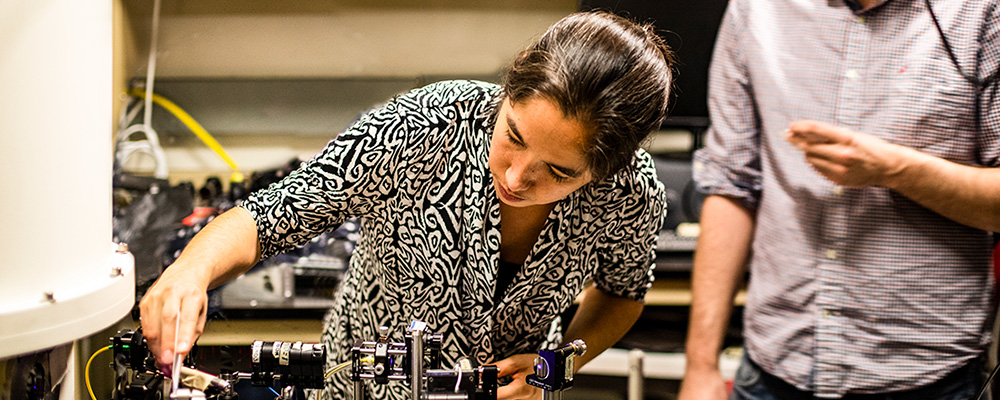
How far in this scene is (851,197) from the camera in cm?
114

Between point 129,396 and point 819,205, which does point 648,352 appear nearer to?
point 819,205

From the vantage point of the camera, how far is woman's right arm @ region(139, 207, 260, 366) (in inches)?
27.9

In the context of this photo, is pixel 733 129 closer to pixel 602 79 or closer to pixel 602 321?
pixel 602 321

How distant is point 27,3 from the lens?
576mm

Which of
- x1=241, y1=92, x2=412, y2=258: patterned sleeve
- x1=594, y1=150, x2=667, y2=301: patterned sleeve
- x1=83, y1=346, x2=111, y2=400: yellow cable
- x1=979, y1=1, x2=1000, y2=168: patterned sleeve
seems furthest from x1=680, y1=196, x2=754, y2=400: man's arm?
x1=83, y1=346, x2=111, y2=400: yellow cable

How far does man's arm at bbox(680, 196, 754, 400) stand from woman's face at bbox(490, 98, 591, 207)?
0.45 metres

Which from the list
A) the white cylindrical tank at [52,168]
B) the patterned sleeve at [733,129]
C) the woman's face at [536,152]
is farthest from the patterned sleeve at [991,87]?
the white cylindrical tank at [52,168]

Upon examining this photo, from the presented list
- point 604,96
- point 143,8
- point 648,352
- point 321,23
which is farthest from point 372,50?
point 604,96

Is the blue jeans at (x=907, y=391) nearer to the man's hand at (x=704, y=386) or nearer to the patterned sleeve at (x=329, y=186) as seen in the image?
the man's hand at (x=704, y=386)

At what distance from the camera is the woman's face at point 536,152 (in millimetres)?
809

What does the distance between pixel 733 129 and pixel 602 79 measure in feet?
1.63

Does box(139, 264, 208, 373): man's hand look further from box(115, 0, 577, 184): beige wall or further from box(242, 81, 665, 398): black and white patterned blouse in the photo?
box(115, 0, 577, 184): beige wall

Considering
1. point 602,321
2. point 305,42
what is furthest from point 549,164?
point 305,42

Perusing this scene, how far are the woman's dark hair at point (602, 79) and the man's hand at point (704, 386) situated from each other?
51 centimetres
